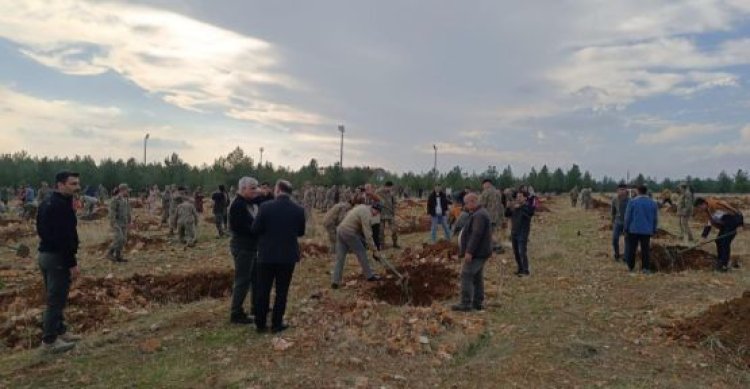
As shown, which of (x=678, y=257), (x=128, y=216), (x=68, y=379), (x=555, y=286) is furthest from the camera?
(x=128, y=216)

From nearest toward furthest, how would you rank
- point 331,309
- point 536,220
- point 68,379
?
point 68,379 < point 331,309 < point 536,220

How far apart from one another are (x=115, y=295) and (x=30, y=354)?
10.9 feet

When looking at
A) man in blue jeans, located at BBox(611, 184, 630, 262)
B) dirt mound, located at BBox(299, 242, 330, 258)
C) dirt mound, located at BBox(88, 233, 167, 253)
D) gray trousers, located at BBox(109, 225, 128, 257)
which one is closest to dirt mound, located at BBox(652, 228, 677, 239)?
man in blue jeans, located at BBox(611, 184, 630, 262)

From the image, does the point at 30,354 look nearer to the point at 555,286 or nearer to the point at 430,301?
the point at 430,301

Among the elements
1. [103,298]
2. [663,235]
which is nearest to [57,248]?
[103,298]

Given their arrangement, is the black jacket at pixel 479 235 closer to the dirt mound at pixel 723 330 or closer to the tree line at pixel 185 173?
the dirt mound at pixel 723 330

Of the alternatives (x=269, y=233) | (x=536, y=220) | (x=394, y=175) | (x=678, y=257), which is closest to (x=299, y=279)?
(x=269, y=233)

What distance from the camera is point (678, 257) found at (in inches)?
512

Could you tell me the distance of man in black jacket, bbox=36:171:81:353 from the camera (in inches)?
256

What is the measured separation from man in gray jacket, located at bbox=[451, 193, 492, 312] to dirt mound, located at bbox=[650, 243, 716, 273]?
18.7 ft

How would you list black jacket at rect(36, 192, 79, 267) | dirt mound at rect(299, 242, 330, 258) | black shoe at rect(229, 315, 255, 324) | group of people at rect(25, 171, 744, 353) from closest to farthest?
black jacket at rect(36, 192, 79, 267), group of people at rect(25, 171, 744, 353), black shoe at rect(229, 315, 255, 324), dirt mound at rect(299, 242, 330, 258)

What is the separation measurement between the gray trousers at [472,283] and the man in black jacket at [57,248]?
16.3ft

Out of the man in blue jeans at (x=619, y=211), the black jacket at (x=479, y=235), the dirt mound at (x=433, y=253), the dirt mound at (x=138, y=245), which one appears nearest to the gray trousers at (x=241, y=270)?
the black jacket at (x=479, y=235)

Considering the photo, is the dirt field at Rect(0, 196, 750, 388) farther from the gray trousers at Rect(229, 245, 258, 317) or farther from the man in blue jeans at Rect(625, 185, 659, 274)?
the man in blue jeans at Rect(625, 185, 659, 274)
